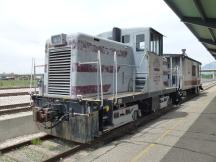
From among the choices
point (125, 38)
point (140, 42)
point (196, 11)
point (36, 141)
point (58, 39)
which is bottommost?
point (36, 141)

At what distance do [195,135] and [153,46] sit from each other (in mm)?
3655

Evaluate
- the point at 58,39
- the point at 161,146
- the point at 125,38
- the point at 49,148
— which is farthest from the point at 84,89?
the point at 125,38

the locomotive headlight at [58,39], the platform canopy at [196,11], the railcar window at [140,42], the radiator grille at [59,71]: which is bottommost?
the radiator grille at [59,71]

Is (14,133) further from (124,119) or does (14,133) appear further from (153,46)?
(153,46)

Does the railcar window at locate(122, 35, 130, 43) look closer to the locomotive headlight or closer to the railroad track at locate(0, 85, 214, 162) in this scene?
the locomotive headlight

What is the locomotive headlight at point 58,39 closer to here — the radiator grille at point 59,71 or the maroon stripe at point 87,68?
the radiator grille at point 59,71

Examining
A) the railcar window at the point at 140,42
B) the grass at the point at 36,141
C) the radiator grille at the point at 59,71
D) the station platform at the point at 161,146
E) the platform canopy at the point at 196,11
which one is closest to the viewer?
the station platform at the point at 161,146

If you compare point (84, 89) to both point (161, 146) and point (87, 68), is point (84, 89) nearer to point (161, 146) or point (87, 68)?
point (87, 68)

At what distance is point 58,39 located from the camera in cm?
704

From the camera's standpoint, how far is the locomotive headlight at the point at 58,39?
273 inches

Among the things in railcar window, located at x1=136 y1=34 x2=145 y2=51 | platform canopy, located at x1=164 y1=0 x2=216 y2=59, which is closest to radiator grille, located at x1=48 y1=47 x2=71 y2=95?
railcar window, located at x1=136 y1=34 x2=145 y2=51

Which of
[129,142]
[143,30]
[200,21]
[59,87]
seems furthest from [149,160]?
[200,21]

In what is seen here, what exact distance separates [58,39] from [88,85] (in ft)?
5.04

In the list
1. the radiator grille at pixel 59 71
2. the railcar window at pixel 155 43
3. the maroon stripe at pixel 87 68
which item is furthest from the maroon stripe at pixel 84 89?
the railcar window at pixel 155 43
